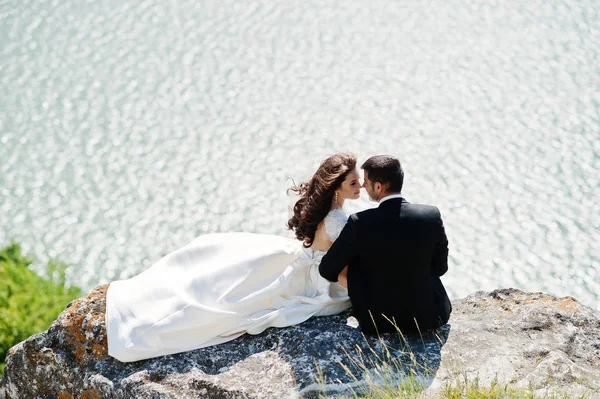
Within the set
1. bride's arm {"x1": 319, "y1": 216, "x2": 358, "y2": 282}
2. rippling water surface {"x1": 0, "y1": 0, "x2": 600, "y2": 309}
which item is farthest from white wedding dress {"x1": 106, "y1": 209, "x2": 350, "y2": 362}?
rippling water surface {"x1": 0, "y1": 0, "x2": 600, "y2": 309}

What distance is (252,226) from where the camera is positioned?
11156mm

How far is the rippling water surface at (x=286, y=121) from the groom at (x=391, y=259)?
528 centimetres

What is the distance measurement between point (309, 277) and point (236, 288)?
50cm

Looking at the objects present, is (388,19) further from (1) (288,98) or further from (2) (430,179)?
(2) (430,179)

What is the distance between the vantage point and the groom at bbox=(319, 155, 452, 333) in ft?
15.9

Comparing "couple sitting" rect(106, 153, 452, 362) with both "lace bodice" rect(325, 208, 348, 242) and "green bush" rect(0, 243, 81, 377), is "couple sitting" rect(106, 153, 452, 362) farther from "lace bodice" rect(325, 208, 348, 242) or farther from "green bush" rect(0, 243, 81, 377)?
"green bush" rect(0, 243, 81, 377)

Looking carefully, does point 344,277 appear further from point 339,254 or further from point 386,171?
point 386,171

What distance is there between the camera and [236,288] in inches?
211

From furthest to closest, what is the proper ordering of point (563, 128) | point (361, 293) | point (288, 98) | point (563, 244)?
1. point (288, 98)
2. point (563, 128)
3. point (563, 244)
4. point (361, 293)

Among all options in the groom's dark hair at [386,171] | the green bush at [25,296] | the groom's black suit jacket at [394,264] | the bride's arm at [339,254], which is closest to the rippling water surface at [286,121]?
the green bush at [25,296]

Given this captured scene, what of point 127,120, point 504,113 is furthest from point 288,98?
point 504,113

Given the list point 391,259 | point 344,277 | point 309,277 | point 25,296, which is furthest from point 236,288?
point 25,296

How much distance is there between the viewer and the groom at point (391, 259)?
485cm

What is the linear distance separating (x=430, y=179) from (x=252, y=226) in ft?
8.62
